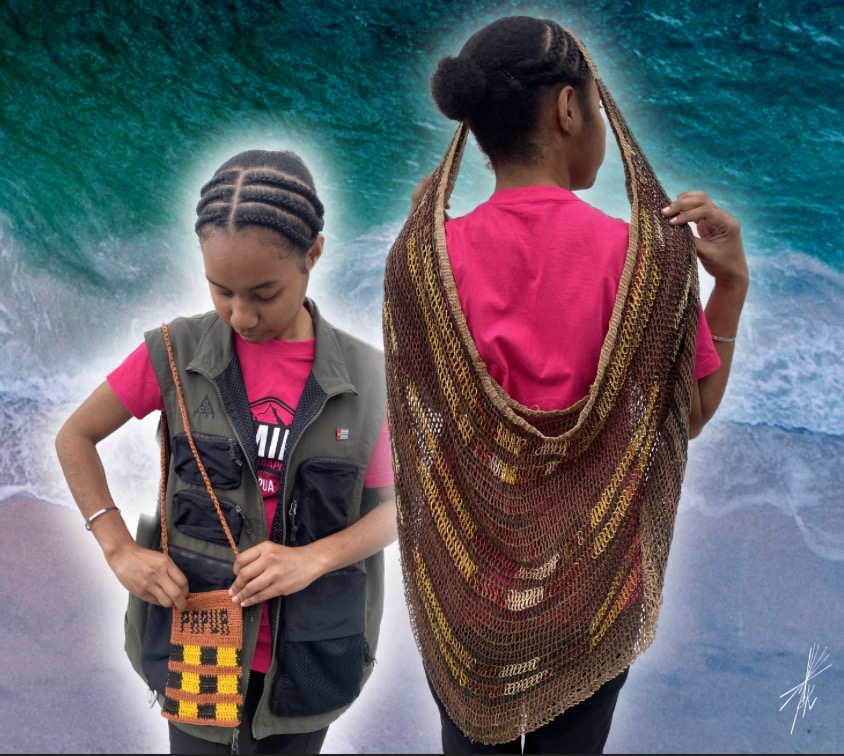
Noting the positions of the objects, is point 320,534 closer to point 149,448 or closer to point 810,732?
point 149,448

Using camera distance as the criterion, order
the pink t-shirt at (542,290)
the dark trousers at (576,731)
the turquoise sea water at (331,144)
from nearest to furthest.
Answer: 1. the pink t-shirt at (542,290)
2. the dark trousers at (576,731)
3. the turquoise sea water at (331,144)

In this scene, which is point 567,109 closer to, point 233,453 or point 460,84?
point 460,84

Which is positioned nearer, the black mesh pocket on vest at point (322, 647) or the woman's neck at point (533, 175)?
the woman's neck at point (533, 175)

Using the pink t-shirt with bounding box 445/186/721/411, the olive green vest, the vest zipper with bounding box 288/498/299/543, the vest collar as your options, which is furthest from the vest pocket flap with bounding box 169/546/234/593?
the pink t-shirt with bounding box 445/186/721/411

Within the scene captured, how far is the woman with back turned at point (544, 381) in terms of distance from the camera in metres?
1.06

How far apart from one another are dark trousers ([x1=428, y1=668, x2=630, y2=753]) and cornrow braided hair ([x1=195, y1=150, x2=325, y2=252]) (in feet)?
2.44

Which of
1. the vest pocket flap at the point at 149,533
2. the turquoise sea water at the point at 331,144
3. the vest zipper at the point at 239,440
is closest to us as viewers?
the vest zipper at the point at 239,440

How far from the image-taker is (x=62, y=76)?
1.98 metres

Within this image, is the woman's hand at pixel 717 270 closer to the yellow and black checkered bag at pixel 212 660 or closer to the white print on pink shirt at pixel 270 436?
the white print on pink shirt at pixel 270 436

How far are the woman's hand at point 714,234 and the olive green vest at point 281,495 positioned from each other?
1.73ft

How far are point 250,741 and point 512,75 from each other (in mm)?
1051
